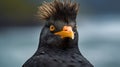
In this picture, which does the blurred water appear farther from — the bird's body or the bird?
the bird's body

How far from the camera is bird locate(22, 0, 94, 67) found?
27.3ft

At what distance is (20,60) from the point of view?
11.6m

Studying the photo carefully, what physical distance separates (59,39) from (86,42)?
3569mm

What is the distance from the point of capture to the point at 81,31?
12.3 m

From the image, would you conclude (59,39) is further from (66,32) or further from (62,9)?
(62,9)

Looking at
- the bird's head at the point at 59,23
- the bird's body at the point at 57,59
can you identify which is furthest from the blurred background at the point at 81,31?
the bird's body at the point at 57,59

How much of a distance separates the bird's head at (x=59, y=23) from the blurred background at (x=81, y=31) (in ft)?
9.30

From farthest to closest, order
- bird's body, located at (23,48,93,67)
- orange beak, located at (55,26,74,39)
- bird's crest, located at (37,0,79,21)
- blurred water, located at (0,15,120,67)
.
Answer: blurred water, located at (0,15,120,67), bird's crest, located at (37,0,79,21), orange beak, located at (55,26,74,39), bird's body, located at (23,48,93,67)

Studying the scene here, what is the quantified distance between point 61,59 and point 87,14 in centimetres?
440

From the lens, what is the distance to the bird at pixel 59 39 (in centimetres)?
834

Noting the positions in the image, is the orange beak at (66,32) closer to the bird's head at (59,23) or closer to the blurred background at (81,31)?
the bird's head at (59,23)

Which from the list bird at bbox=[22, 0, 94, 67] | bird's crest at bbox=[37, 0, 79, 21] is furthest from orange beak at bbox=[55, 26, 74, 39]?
bird's crest at bbox=[37, 0, 79, 21]

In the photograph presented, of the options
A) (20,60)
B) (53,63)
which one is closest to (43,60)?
(53,63)

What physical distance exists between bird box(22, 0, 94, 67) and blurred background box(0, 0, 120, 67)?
112 inches
